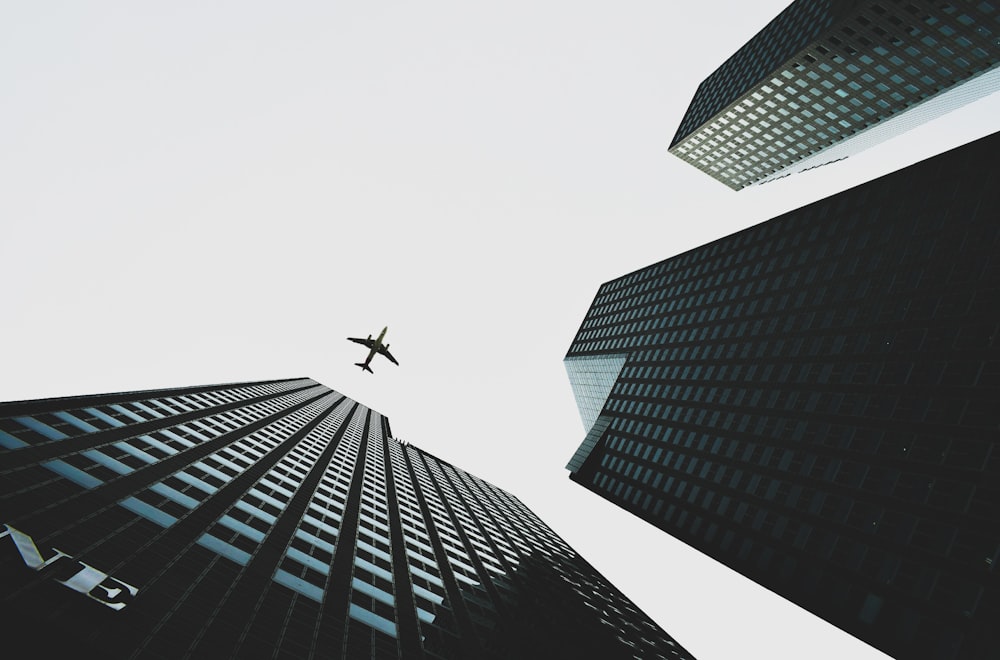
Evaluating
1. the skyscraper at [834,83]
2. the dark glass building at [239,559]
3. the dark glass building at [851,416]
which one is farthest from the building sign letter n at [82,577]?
the skyscraper at [834,83]

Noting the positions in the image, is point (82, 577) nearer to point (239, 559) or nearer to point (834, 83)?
point (239, 559)

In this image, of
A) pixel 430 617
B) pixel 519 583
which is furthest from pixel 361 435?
pixel 430 617

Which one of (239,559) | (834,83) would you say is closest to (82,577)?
(239,559)

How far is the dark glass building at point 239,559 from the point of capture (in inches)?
943

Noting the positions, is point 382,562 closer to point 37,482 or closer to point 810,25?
point 37,482

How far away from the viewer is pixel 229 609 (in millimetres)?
27656

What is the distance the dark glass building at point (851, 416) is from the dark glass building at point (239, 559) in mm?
17396

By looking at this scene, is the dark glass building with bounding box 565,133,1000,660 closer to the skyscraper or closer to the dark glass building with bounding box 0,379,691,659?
the dark glass building with bounding box 0,379,691,659

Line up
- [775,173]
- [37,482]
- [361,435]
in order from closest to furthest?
[37,482], [361,435], [775,173]

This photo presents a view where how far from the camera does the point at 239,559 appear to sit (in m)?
33.5

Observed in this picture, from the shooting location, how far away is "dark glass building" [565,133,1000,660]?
4706cm

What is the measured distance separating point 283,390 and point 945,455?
12639 centimetres

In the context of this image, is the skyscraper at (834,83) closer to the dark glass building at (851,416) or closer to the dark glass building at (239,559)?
the dark glass building at (851,416)

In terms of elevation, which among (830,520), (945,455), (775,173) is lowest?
(830,520)
